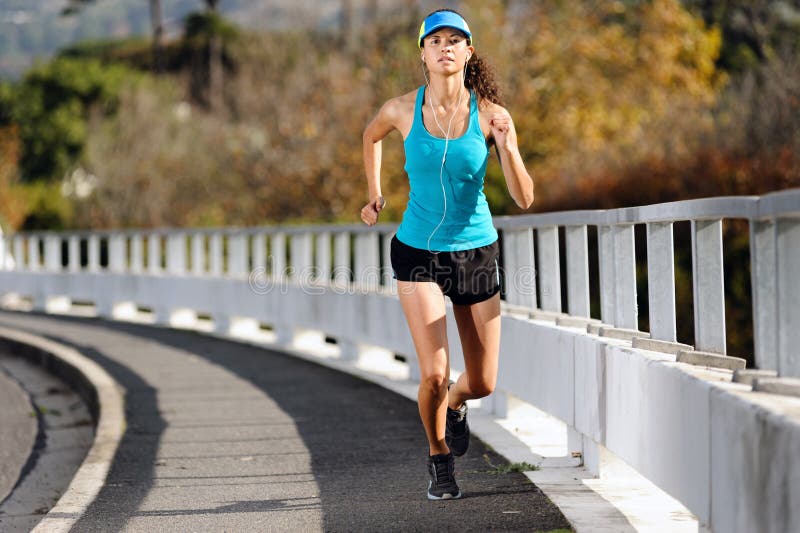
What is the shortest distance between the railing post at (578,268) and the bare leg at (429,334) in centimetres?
159

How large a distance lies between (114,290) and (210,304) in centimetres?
473

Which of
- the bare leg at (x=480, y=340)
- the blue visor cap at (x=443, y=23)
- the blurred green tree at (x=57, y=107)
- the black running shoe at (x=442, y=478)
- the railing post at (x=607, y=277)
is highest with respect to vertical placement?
the blurred green tree at (x=57, y=107)

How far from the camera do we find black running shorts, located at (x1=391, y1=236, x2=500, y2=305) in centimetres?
696

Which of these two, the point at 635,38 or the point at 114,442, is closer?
the point at 114,442

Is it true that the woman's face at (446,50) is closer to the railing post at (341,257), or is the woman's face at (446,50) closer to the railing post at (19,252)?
the railing post at (341,257)

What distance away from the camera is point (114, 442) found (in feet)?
32.3

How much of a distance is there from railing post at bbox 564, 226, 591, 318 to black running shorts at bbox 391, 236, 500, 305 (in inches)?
57.4

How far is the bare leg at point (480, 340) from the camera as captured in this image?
7223mm

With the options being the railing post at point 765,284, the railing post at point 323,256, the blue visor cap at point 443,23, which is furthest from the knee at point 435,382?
the railing post at point 323,256

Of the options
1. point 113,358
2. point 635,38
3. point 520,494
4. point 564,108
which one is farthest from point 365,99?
point 520,494

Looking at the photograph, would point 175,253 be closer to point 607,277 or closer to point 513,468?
point 513,468

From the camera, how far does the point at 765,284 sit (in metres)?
5.04

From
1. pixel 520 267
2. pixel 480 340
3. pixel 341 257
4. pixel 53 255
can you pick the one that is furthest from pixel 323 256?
pixel 53 255

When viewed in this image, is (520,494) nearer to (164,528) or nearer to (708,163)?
(164,528)
